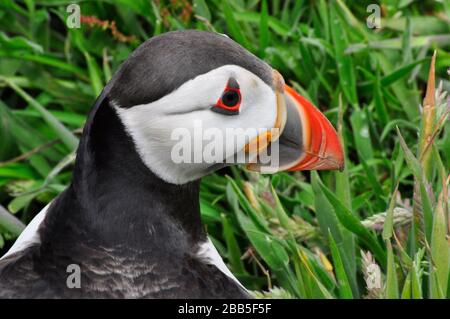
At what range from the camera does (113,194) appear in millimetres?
2480

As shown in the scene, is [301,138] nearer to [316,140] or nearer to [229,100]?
[316,140]

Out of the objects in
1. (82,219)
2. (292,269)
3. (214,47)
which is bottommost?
(292,269)

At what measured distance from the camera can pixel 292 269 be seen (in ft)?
10.3

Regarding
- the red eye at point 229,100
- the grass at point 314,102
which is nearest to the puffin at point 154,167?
the red eye at point 229,100

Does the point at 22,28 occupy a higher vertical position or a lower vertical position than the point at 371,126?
higher

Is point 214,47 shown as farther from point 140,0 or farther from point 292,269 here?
point 140,0

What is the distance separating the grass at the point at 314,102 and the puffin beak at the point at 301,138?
0.72 feet

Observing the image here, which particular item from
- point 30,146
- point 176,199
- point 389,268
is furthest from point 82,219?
point 30,146

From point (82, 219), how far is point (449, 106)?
1042mm

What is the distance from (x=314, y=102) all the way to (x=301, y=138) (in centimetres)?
111

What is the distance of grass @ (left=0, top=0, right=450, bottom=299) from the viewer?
2.93m
